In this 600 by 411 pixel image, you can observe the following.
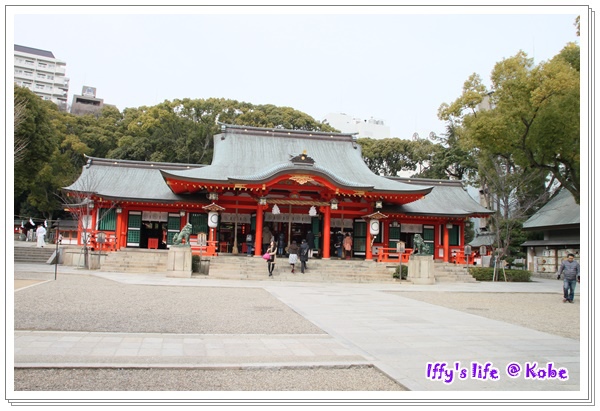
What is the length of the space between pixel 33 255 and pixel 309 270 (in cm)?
1459

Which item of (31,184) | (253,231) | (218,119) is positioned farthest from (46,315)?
(218,119)

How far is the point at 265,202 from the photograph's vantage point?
2380cm

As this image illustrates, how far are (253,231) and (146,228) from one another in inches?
247

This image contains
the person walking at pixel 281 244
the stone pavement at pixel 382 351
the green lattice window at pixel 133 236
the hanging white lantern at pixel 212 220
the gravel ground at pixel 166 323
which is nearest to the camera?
the gravel ground at pixel 166 323

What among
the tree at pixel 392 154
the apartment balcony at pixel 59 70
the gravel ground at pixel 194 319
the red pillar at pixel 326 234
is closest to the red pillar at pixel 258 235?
the red pillar at pixel 326 234

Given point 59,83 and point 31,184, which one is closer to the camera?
point 31,184

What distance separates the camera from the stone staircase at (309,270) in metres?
20.9

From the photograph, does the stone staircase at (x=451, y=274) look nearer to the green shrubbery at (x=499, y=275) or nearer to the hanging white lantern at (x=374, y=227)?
the green shrubbery at (x=499, y=275)

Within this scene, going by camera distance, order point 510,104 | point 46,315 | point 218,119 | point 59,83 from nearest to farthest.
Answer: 1. point 46,315
2. point 510,104
3. point 218,119
4. point 59,83


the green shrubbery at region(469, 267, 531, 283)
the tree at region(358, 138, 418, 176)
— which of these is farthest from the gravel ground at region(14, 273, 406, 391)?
the tree at region(358, 138, 418, 176)

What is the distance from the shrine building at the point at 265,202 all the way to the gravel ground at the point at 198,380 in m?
17.4

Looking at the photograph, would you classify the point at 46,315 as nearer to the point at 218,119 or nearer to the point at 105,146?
the point at 218,119

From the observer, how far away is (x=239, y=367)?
19.0ft

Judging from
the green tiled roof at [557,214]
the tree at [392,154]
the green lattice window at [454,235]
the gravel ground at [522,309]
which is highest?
the tree at [392,154]
